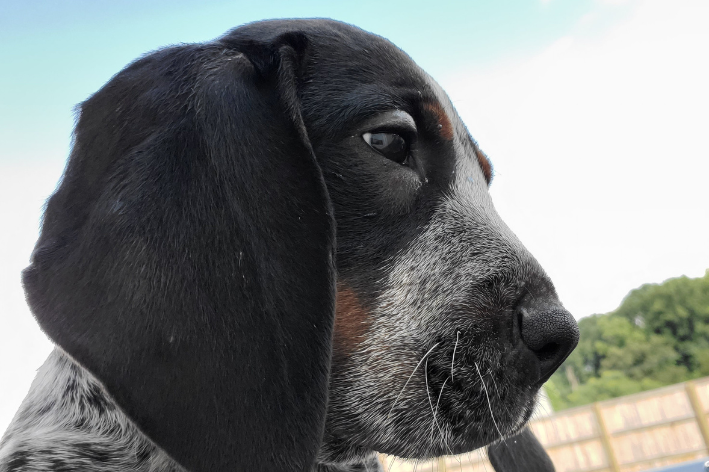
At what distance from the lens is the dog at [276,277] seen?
1.55 m

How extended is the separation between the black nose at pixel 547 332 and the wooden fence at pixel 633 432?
1100 centimetres

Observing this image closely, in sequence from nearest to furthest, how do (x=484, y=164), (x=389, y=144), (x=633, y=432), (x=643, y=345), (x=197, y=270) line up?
1. (x=197, y=270)
2. (x=389, y=144)
3. (x=484, y=164)
4. (x=633, y=432)
5. (x=643, y=345)

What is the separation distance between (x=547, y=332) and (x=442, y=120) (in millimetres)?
884

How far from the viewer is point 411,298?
205 cm

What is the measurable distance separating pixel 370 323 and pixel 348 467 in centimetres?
99

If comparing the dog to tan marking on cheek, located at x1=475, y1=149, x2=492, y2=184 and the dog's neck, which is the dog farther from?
tan marking on cheek, located at x1=475, y1=149, x2=492, y2=184

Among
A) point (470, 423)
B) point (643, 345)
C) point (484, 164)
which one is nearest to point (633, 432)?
point (484, 164)

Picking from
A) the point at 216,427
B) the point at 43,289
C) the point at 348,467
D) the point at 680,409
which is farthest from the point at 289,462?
the point at 680,409

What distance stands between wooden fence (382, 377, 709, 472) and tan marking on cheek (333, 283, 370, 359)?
11135mm

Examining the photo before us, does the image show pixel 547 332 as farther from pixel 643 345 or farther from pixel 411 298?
pixel 643 345

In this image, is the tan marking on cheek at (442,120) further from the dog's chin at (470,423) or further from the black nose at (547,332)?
the dog's chin at (470,423)

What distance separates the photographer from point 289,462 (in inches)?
62.7

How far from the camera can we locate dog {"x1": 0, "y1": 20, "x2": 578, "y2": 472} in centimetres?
155

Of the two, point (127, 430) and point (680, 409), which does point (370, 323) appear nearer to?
point (127, 430)
